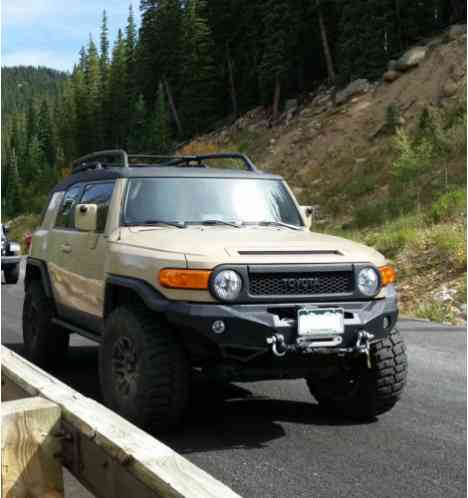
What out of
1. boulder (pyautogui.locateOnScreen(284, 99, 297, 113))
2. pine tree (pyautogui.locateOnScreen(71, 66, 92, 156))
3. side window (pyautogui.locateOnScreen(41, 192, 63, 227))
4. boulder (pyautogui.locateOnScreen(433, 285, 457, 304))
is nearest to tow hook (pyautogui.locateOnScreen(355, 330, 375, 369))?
side window (pyautogui.locateOnScreen(41, 192, 63, 227))

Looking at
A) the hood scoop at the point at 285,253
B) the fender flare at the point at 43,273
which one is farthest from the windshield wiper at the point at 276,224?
the fender flare at the point at 43,273

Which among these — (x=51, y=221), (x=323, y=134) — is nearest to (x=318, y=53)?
(x=323, y=134)

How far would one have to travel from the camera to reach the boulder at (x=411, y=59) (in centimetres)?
3991

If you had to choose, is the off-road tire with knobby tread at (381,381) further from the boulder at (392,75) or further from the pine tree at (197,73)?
the pine tree at (197,73)

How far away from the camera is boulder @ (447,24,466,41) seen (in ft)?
132

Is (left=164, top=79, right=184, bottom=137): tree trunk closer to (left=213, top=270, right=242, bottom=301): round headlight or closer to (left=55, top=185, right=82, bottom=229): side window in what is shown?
(left=55, top=185, right=82, bottom=229): side window

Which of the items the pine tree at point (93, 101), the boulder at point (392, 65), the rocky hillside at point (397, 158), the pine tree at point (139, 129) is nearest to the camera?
the rocky hillside at point (397, 158)

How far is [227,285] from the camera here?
471cm

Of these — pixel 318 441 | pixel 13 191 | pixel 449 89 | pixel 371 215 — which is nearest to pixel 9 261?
pixel 371 215

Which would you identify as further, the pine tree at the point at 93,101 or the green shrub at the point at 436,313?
the pine tree at the point at 93,101

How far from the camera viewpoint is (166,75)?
2749 inches

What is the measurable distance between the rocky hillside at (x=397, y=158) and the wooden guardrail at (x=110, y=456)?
9.54 metres

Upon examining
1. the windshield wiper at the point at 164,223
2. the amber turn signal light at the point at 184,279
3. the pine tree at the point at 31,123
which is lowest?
the amber turn signal light at the point at 184,279

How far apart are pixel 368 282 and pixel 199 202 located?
1.69 meters
